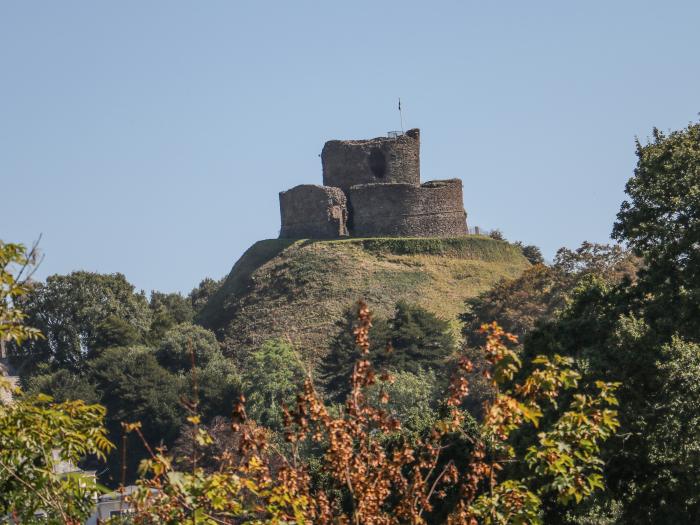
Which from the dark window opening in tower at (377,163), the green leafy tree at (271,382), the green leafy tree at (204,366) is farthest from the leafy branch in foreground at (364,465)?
→ the dark window opening in tower at (377,163)

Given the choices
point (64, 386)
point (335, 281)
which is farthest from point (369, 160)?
point (64, 386)

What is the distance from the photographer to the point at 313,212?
96.1 metres

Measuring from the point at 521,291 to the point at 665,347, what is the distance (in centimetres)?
4521

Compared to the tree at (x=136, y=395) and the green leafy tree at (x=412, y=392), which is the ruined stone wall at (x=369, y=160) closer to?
the tree at (x=136, y=395)

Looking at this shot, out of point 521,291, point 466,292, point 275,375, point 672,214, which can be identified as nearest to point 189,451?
point 275,375

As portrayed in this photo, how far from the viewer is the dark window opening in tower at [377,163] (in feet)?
325

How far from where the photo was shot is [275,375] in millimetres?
74688

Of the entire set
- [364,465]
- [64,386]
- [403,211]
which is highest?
[403,211]

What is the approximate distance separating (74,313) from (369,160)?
2058 cm

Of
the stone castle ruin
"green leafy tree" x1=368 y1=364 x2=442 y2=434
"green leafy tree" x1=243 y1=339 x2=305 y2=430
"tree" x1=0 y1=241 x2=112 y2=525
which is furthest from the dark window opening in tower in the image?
"tree" x1=0 y1=241 x2=112 y2=525

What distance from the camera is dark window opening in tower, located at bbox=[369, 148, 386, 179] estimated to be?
98.9 metres

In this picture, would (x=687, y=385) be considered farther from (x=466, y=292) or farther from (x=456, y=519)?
(x=466, y=292)

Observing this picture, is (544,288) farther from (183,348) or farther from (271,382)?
(183,348)

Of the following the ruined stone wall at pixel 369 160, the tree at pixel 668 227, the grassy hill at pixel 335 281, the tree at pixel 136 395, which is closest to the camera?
the tree at pixel 668 227
